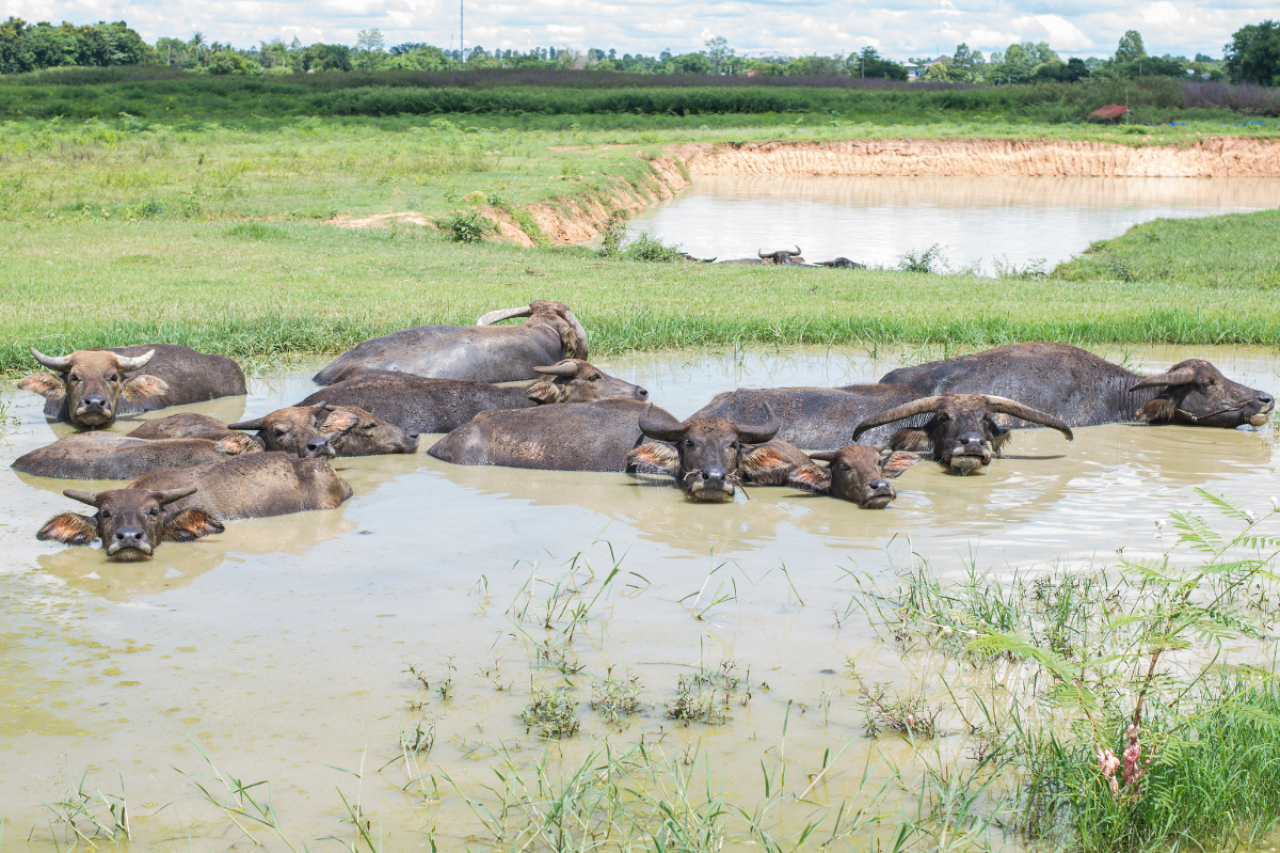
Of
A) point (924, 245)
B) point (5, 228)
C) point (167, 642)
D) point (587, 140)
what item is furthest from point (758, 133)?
point (167, 642)

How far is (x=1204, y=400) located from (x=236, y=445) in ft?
21.9

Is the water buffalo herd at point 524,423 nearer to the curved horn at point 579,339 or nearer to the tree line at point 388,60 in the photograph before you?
the curved horn at point 579,339

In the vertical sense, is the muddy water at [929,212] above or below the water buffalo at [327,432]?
above

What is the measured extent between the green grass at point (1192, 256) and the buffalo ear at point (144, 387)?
12901mm

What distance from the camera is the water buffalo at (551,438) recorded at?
286 inches

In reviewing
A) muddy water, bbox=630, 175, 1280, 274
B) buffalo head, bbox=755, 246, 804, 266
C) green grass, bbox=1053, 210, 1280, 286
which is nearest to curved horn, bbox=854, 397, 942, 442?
green grass, bbox=1053, 210, 1280, 286

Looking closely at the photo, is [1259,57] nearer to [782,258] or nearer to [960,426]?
[782,258]

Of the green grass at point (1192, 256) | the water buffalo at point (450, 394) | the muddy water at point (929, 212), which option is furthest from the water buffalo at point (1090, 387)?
the muddy water at point (929, 212)

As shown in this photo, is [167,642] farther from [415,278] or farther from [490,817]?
[415,278]

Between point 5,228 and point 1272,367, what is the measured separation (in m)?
17.4

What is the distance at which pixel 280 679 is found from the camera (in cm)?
396

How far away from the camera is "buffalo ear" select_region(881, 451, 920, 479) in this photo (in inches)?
265

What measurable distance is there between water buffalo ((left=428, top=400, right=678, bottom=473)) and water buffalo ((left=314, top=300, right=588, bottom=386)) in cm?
203

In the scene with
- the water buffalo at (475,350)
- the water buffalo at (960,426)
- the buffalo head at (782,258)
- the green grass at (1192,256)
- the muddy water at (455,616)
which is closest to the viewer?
the muddy water at (455,616)
